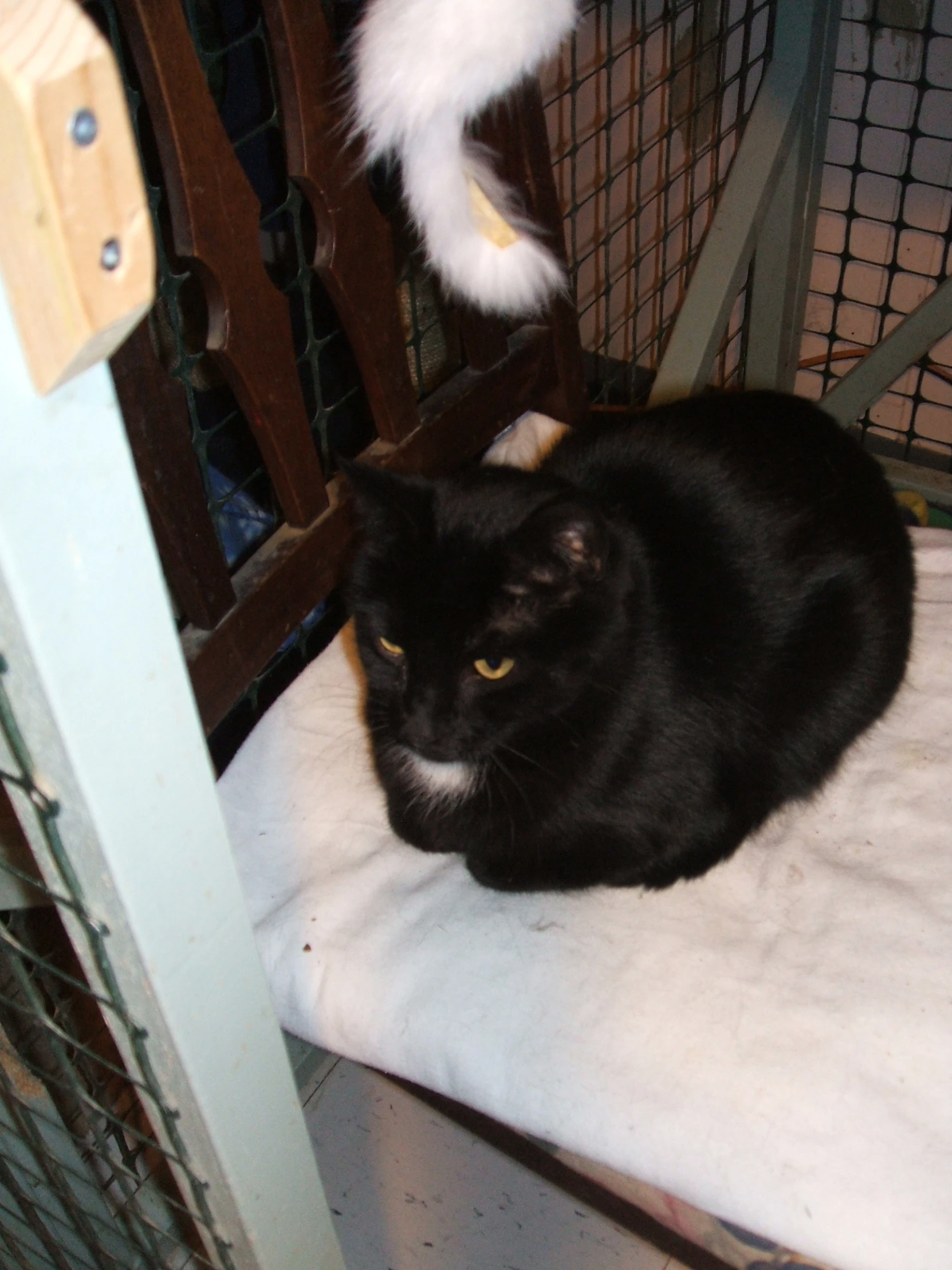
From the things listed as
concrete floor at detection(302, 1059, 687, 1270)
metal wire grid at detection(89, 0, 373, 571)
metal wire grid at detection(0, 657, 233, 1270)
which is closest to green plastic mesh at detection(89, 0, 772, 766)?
metal wire grid at detection(89, 0, 373, 571)

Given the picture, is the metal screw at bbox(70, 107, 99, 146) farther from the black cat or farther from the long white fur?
the black cat

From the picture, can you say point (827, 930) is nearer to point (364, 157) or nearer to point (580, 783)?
point (580, 783)

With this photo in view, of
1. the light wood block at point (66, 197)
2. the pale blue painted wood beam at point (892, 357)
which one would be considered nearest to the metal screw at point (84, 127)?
the light wood block at point (66, 197)

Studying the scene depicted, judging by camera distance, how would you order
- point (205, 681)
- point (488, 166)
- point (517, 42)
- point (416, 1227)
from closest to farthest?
point (517, 42), point (488, 166), point (205, 681), point (416, 1227)

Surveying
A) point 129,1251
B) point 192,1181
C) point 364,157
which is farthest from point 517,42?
point 129,1251

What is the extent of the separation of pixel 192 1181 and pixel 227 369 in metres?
0.55

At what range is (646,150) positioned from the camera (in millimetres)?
1379

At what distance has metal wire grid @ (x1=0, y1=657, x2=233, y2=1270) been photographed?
0.53m

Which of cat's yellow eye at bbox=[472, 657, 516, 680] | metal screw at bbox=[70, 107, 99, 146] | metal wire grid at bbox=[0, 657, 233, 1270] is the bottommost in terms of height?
metal wire grid at bbox=[0, 657, 233, 1270]

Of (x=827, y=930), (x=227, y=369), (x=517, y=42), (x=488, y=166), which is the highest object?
(x=517, y=42)

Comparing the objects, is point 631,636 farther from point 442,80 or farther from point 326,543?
point 442,80

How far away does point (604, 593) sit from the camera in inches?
32.6

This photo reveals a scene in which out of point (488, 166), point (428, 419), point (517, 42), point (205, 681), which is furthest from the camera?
point (428, 419)

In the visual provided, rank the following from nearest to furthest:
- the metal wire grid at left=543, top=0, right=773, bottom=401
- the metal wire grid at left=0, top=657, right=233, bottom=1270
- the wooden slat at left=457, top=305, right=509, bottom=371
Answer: the metal wire grid at left=0, top=657, right=233, bottom=1270, the wooden slat at left=457, top=305, right=509, bottom=371, the metal wire grid at left=543, top=0, right=773, bottom=401
